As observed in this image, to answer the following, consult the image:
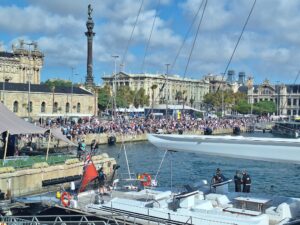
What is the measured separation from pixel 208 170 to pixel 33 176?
17618 mm

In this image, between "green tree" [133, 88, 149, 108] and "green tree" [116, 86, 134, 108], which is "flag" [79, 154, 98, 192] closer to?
"green tree" [116, 86, 134, 108]

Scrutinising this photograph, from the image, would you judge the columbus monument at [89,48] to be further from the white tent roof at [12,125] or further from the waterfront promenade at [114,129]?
the white tent roof at [12,125]

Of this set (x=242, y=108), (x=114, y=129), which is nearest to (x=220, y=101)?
(x=242, y=108)

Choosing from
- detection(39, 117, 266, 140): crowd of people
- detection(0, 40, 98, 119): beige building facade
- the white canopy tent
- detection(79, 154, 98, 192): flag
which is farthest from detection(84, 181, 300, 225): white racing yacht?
detection(0, 40, 98, 119): beige building facade

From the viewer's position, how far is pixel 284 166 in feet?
151

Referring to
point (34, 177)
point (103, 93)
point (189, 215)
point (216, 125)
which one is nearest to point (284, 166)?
point (34, 177)

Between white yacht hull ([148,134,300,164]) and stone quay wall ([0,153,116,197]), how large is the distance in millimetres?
11901

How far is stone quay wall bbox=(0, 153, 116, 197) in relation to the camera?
28469mm

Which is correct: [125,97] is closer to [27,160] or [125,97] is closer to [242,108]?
[242,108]

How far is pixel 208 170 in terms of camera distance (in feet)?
139

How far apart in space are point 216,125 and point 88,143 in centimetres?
4077

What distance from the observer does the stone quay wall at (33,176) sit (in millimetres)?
28469

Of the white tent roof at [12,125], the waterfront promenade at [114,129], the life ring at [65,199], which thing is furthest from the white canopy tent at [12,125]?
Answer: the waterfront promenade at [114,129]

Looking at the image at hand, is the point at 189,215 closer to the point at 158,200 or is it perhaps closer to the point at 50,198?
the point at 158,200
